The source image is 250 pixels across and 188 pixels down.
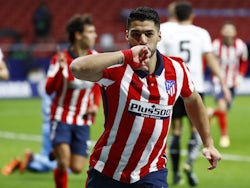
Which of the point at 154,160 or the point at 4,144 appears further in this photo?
the point at 4,144

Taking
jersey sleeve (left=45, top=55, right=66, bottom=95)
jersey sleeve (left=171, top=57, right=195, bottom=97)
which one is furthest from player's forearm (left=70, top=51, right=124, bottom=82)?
jersey sleeve (left=45, top=55, right=66, bottom=95)

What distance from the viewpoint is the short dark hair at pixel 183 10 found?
37.1 feet

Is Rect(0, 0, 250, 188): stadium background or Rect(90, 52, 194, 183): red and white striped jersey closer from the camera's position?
Rect(90, 52, 194, 183): red and white striped jersey

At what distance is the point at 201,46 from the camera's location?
37.8ft

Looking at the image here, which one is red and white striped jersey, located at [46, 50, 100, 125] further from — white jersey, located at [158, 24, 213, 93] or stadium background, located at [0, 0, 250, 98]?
stadium background, located at [0, 0, 250, 98]

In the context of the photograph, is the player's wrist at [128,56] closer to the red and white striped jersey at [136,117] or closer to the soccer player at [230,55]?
the red and white striped jersey at [136,117]

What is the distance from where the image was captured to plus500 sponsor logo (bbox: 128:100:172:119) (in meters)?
6.30

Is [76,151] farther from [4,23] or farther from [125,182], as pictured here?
[4,23]

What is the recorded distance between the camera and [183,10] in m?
11.4

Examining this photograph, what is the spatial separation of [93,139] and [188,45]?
19.0 feet

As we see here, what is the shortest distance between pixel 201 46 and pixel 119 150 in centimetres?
526

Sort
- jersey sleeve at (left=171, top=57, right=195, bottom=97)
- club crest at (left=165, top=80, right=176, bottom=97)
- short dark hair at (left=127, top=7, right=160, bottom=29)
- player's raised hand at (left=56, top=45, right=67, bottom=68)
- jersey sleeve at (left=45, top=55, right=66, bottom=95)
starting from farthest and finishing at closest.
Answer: jersey sleeve at (left=45, top=55, right=66, bottom=95)
player's raised hand at (left=56, top=45, right=67, bottom=68)
jersey sleeve at (left=171, top=57, right=195, bottom=97)
club crest at (left=165, top=80, right=176, bottom=97)
short dark hair at (left=127, top=7, right=160, bottom=29)

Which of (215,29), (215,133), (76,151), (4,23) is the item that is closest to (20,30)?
(4,23)

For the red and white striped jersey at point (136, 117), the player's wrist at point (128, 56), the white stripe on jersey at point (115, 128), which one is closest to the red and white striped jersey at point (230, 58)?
the red and white striped jersey at point (136, 117)
